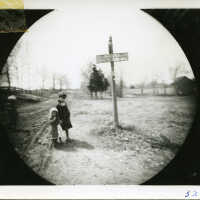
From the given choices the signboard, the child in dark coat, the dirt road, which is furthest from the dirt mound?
the signboard

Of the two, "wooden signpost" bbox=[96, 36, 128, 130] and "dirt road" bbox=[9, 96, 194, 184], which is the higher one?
"wooden signpost" bbox=[96, 36, 128, 130]

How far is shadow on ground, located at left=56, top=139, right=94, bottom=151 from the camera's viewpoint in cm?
234

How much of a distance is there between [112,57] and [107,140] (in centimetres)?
124

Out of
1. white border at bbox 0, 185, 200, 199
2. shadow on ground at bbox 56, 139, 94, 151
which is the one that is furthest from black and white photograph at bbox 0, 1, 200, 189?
white border at bbox 0, 185, 200, 199

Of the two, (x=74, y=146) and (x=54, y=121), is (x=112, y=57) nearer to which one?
(x=54, y=121)

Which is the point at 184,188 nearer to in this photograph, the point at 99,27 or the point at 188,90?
the point at 188,90

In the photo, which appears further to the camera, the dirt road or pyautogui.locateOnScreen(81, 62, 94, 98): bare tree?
pyautogui.locateOnScreen(81, 62, 94, 98): bare tree

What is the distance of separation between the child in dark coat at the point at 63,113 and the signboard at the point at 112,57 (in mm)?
751

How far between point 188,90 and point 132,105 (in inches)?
33.7

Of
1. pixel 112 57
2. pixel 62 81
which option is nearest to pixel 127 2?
pixel 112 57

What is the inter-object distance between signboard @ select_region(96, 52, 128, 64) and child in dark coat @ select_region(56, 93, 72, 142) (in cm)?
75

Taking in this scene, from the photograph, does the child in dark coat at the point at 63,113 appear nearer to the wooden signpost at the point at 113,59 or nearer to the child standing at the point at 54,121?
the child standing at the point at 54,121

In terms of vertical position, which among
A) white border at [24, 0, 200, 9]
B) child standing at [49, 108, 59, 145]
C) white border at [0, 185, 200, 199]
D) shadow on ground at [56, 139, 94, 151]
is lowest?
white border at [0, 185, 200, 199]

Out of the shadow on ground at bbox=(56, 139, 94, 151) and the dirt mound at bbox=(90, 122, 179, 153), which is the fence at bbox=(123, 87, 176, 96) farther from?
the shadow on ground at bbox=(56, 139, 94, 151)
